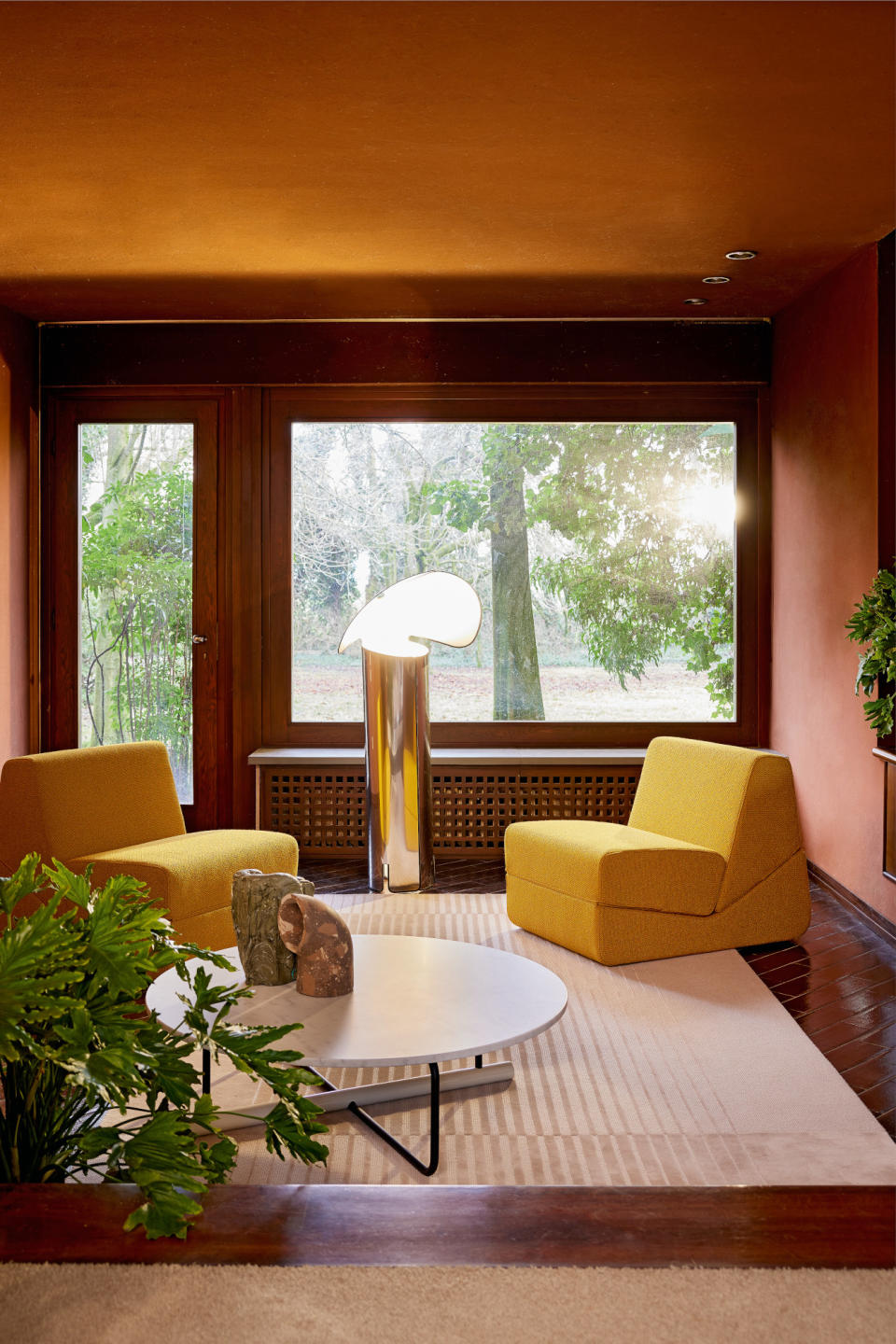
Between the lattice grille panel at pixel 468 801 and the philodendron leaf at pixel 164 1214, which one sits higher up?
the philodendron leaf at pixel 164 1214

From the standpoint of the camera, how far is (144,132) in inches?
144

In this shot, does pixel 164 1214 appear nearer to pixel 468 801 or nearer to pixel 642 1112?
pixel 642 1112

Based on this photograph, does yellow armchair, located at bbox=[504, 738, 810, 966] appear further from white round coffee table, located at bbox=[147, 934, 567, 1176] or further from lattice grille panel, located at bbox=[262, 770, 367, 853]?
lattice grille panel, located at bbox=[262, 770, 367, 853]

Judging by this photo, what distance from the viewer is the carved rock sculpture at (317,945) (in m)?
2.68

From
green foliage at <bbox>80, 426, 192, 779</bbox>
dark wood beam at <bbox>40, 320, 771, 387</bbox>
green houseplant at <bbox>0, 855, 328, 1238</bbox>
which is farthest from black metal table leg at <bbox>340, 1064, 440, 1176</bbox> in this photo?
dark wood beam at <bbox>40, 320, 771, 387</bbox>

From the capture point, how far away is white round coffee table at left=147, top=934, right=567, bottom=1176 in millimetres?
2395

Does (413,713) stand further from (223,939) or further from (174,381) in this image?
(174,381)

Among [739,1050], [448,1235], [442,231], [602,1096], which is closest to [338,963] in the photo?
[602,1096]

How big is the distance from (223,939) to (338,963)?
4.79 ft

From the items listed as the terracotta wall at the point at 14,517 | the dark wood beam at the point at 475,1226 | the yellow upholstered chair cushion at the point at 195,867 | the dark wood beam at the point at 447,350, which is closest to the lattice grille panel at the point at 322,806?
the terracotta wall at the point at 14,517

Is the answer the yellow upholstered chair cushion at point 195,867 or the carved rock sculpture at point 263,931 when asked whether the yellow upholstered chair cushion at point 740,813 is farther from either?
the carved rock sculpture at point 263,931

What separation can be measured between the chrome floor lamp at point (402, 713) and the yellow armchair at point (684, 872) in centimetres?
88

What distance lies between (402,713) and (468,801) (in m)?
1.06

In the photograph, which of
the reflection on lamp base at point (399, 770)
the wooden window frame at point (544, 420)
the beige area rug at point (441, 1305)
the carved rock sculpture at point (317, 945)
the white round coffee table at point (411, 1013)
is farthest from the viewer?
the wooden window frame at point (544, 420)
